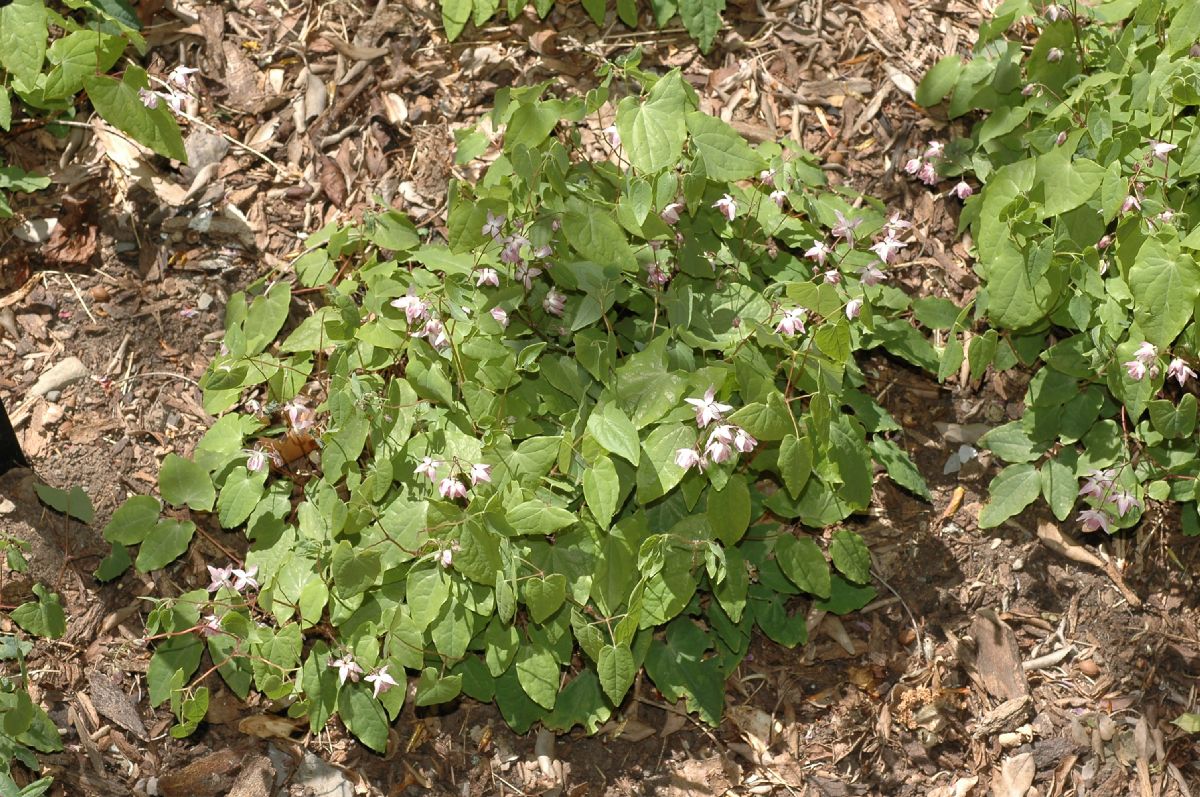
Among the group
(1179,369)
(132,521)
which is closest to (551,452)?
(132,521)

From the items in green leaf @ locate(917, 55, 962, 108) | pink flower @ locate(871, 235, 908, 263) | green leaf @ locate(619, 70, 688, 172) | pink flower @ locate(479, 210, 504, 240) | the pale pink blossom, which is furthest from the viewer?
green leaf @ locate(917, 55, 962, 108)

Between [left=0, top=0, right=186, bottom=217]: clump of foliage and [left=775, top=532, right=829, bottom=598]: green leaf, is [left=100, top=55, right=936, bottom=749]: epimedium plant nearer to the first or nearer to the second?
[left=775, top=532, right=829, bottom=598]: green leaf

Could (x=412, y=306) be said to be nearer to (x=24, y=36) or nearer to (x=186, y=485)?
(x=186, y=485)

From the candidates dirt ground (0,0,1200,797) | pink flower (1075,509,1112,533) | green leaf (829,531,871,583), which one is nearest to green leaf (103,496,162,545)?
dirt ground (0,0,1200,797)

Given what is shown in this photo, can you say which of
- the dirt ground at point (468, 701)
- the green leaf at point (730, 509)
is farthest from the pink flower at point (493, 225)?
the green leaf at point (730, 509)

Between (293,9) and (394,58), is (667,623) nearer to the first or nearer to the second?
(394,58)

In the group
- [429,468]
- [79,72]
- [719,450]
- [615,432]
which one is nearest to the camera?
[719,450]
